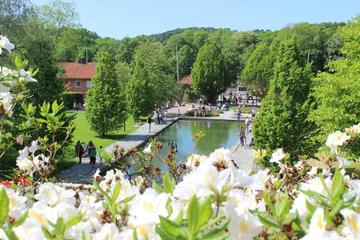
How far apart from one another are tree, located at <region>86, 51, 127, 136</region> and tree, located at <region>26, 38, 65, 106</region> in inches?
329

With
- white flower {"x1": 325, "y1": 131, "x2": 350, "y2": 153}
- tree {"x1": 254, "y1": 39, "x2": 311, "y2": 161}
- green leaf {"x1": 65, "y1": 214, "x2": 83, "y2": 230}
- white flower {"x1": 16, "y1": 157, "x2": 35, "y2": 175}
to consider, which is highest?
Answer: green leaf {"x1": 65, "y1": 214, "x2": 83, "y2": 230}

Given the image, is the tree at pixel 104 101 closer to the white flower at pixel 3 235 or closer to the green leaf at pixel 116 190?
the green leaf at pixel 116 190

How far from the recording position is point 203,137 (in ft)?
106

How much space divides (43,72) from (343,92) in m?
11.8

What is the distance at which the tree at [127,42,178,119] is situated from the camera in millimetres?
37719

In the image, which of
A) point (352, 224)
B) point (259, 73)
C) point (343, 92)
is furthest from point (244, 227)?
point (259, 73)

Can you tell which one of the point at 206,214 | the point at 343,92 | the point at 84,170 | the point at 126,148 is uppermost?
the point at 206,214

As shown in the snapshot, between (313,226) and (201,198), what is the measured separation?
1.08 feet

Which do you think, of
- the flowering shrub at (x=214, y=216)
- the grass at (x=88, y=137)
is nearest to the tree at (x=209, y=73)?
the grass at (x=88, y=137)

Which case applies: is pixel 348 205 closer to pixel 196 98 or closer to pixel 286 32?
pixel 196 98

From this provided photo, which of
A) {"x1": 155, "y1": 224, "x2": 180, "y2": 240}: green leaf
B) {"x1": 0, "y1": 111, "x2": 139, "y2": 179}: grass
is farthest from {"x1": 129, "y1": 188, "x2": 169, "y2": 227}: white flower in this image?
{"x1": 0, "y1": 111, "x2": 139, "y2": 179}: grass

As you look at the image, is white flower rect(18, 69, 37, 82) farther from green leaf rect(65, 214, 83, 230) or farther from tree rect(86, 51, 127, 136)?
tree rect(86, 51, 127, 136)

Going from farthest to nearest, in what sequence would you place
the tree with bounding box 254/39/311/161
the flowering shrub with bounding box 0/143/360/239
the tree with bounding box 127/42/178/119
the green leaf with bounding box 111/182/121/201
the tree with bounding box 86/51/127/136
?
1. the tree with bounding box 127/42/178/119
2. the tree with bounding box 86/51/127/136
3. the tree with bounding box 254/39/311/161
4. the green leaf with bounding box 111/182/121/201
5. the flowering shrub with bounding box 0/143/360/239

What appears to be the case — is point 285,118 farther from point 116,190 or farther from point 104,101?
point 116,190
